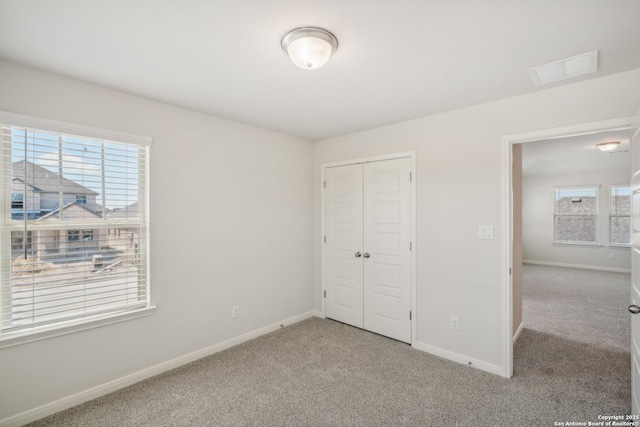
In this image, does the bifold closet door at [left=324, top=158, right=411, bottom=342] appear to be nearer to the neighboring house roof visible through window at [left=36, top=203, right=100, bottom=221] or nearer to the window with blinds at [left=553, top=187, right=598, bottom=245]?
the neighboring house roof visible through window at [left=36, top=203, right=100, bottom=221]

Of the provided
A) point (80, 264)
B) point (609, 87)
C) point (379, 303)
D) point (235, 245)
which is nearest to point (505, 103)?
point (609, 87)

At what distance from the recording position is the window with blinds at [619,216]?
6.61 meters

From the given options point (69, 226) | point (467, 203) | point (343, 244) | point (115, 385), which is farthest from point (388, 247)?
point (69, 226)

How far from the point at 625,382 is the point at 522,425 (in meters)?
1.23

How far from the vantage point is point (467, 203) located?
2.81m

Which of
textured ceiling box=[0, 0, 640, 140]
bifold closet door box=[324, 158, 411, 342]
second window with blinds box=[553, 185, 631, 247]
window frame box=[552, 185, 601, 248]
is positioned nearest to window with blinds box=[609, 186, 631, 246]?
second window with blinds box=[553, 185, 631, 247]

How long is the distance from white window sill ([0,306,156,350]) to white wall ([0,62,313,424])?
45 millimetres

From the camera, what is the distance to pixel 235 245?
3.23 meters

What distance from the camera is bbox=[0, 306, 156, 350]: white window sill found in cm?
196

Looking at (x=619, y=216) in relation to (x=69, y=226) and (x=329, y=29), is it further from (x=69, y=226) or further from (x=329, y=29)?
(x=69, y=226)

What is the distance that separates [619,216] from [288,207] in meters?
7.68

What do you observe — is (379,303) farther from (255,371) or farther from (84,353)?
(84,353)

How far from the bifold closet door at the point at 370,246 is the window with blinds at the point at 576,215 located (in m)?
6.54

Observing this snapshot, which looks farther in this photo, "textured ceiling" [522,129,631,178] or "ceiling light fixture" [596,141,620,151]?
"ceiling light fixture" [596,141,620,151]
